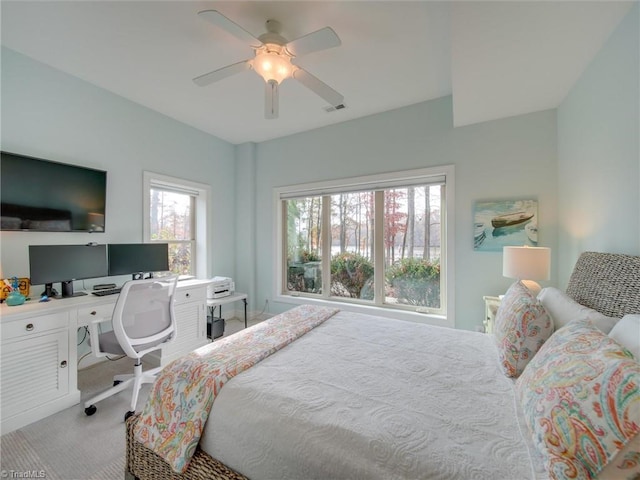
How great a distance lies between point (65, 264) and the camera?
89.2 inches

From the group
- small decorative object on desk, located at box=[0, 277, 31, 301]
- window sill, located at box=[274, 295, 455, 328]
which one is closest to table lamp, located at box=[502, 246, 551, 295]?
window sill, located at box=[274, 295, 455, 328]

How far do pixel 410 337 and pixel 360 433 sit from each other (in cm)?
98

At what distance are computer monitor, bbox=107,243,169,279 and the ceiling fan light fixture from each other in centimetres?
222

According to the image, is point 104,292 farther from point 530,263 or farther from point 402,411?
point 530,263

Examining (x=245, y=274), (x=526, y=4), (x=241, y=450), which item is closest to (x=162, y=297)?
(x=241, y=450)

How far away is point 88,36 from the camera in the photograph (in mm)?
1984

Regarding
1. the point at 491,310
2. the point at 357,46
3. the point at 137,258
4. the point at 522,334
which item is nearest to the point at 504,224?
the point at 491,310

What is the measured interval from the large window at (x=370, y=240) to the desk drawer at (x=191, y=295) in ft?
4.09

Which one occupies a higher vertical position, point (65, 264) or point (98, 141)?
point (98, 141)

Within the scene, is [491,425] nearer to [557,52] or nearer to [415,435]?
[415,435]

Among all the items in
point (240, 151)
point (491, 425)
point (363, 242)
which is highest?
point (240, 151)

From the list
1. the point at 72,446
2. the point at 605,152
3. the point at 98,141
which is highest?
the point at 98,141

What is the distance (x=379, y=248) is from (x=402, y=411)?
8.21 feet

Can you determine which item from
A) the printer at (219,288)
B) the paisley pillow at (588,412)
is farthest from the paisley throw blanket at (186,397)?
the printer at (219,288)
